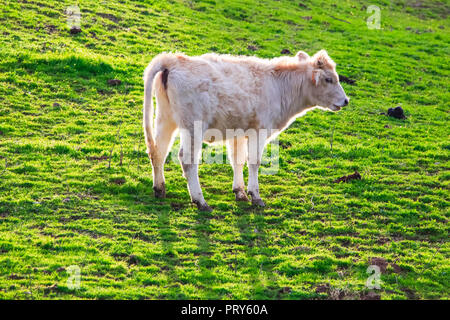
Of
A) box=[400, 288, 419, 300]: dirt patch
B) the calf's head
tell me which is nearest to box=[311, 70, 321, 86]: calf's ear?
the calf's head

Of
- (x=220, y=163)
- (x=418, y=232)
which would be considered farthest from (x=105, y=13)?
(x=418, y=232)

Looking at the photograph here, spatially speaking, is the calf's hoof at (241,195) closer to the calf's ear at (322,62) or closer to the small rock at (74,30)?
the calf's ear at (322,62)

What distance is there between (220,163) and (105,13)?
12551mm

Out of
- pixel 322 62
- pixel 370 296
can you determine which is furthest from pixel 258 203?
pixel 370 296

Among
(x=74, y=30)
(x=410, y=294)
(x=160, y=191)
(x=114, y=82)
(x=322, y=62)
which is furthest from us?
(x=74, y=30)

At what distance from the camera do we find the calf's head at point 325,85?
11.7 metres

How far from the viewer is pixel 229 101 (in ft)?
34.8

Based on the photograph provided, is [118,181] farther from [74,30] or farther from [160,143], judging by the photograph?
[74,30]

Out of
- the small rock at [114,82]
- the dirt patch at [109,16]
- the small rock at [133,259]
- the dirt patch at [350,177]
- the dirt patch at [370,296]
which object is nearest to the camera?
the dirt patch at [370,296]

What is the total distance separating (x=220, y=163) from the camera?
1357cm

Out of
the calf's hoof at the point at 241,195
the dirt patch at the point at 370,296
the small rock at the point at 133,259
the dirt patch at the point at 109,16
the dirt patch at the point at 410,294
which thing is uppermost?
the dirt patch at the point at 109,16

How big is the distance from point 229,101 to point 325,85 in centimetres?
249

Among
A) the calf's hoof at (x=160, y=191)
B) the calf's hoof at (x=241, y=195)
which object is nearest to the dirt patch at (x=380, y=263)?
the calf's hoof at (x=241, y=195)
